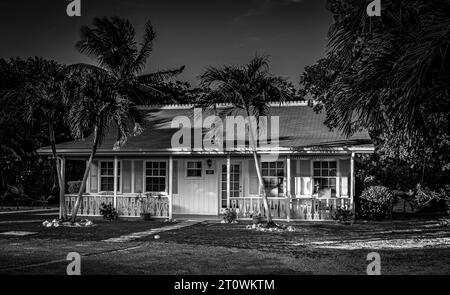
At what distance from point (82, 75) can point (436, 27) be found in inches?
485

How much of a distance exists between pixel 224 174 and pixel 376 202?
5819 millimetres

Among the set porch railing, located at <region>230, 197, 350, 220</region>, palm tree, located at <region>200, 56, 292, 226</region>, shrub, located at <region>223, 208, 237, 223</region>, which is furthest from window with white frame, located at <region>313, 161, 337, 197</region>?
palm tree, located at <region>200, 56, 292, 226</region>

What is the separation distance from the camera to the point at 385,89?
297 inches

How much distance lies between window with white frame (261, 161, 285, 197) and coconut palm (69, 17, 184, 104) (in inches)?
253

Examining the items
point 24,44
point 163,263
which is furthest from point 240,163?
point 163,263

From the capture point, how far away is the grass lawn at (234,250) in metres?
8.88

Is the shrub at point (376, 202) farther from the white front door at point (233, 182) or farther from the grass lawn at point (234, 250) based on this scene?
the white front door at point (233, 182)

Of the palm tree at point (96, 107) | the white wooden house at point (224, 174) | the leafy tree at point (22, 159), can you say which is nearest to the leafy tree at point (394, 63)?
the palm tree at point (96, 107)

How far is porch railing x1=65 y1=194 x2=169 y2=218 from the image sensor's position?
19.9 meters

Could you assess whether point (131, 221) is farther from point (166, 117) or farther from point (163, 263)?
point (163, 263)

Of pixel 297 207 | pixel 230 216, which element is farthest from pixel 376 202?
pixel 230 216

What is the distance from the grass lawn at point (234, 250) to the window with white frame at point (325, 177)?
2.62 m

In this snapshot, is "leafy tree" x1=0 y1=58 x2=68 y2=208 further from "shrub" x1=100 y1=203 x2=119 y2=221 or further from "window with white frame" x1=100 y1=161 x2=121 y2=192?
"shrub" x1=100 y1=203 x2=119 y2=221

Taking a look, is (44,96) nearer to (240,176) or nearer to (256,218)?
(256,218)
